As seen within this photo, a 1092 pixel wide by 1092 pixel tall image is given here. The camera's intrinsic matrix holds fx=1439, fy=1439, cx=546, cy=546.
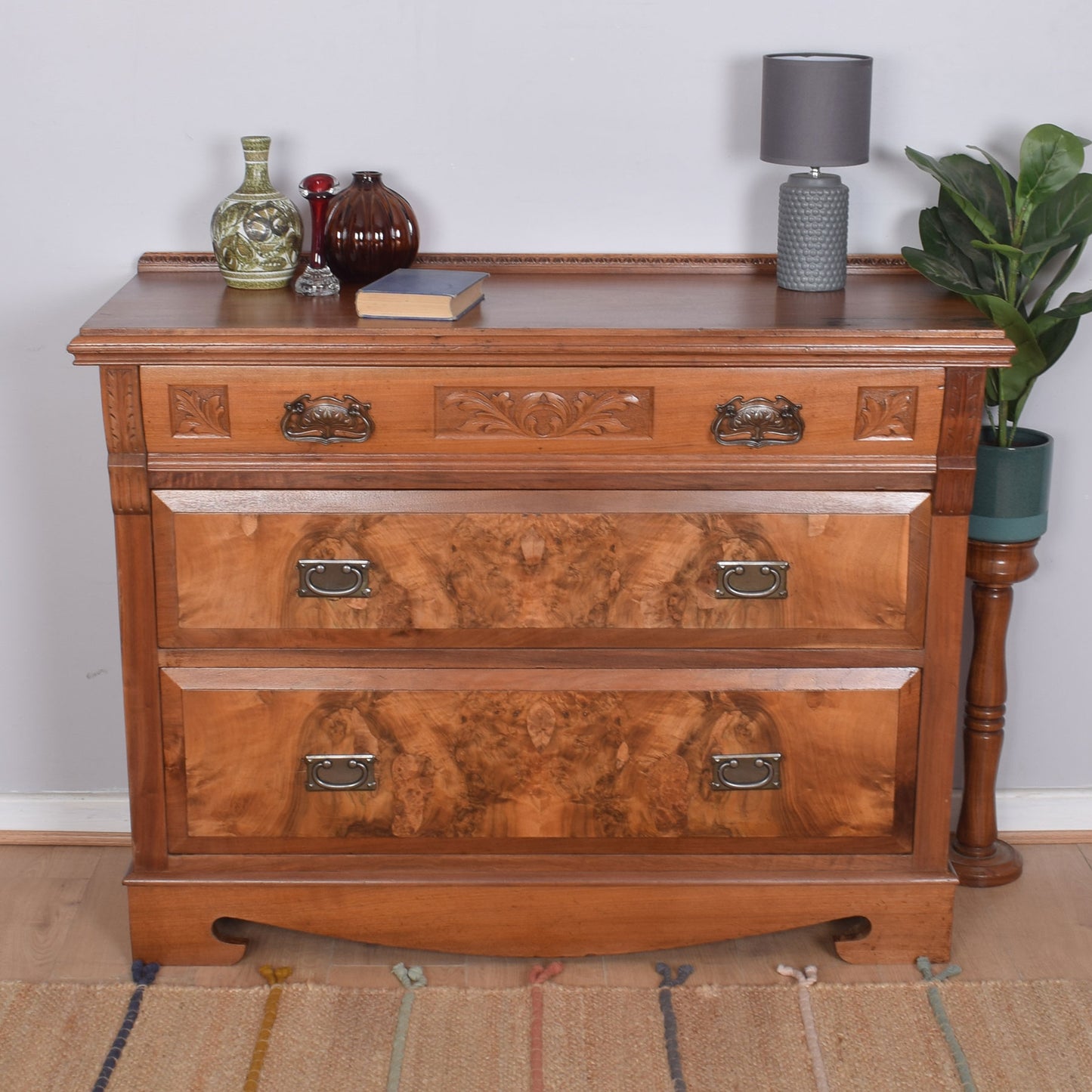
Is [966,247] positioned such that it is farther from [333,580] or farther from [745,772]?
[333,580]

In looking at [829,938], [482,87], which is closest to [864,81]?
[482,87]

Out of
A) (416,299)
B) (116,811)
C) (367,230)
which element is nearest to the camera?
(416,299)

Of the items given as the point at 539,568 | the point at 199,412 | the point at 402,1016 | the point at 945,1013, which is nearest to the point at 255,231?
the point at 199,412

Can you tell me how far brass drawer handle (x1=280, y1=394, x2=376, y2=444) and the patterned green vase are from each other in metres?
0.32

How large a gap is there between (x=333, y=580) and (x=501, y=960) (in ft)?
2.30

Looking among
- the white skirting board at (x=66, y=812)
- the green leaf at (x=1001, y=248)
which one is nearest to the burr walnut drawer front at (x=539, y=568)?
the green leaf at (x=1001, y=248)

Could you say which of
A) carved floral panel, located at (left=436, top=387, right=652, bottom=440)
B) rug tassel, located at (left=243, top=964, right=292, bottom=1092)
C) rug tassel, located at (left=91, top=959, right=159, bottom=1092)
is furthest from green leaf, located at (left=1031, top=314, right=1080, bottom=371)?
rug tassel, located at (left=91, top=959, right=159, bottom=1092)

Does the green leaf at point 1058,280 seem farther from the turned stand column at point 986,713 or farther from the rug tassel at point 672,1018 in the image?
the rug tassel at point 672,1018

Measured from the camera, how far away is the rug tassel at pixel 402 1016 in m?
2.06

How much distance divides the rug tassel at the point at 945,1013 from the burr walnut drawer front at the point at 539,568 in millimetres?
545

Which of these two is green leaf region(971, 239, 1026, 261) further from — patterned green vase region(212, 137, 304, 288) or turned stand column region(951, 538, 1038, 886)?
patterned green vase region(212, 137, 304, 288)

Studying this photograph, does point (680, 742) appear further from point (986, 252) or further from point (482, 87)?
point (482, 87)

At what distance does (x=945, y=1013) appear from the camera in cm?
219

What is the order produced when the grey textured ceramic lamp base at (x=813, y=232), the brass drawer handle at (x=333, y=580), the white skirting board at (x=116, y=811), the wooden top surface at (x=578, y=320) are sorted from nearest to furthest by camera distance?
1. the wooden top surface at (x=578, y=320)
2. the brass drawer handle at (x=333, y=580)
3. the grey textured ceramic lamp base at (x=813, y=232)
4. the white skirting board at (x=116, y=811)
